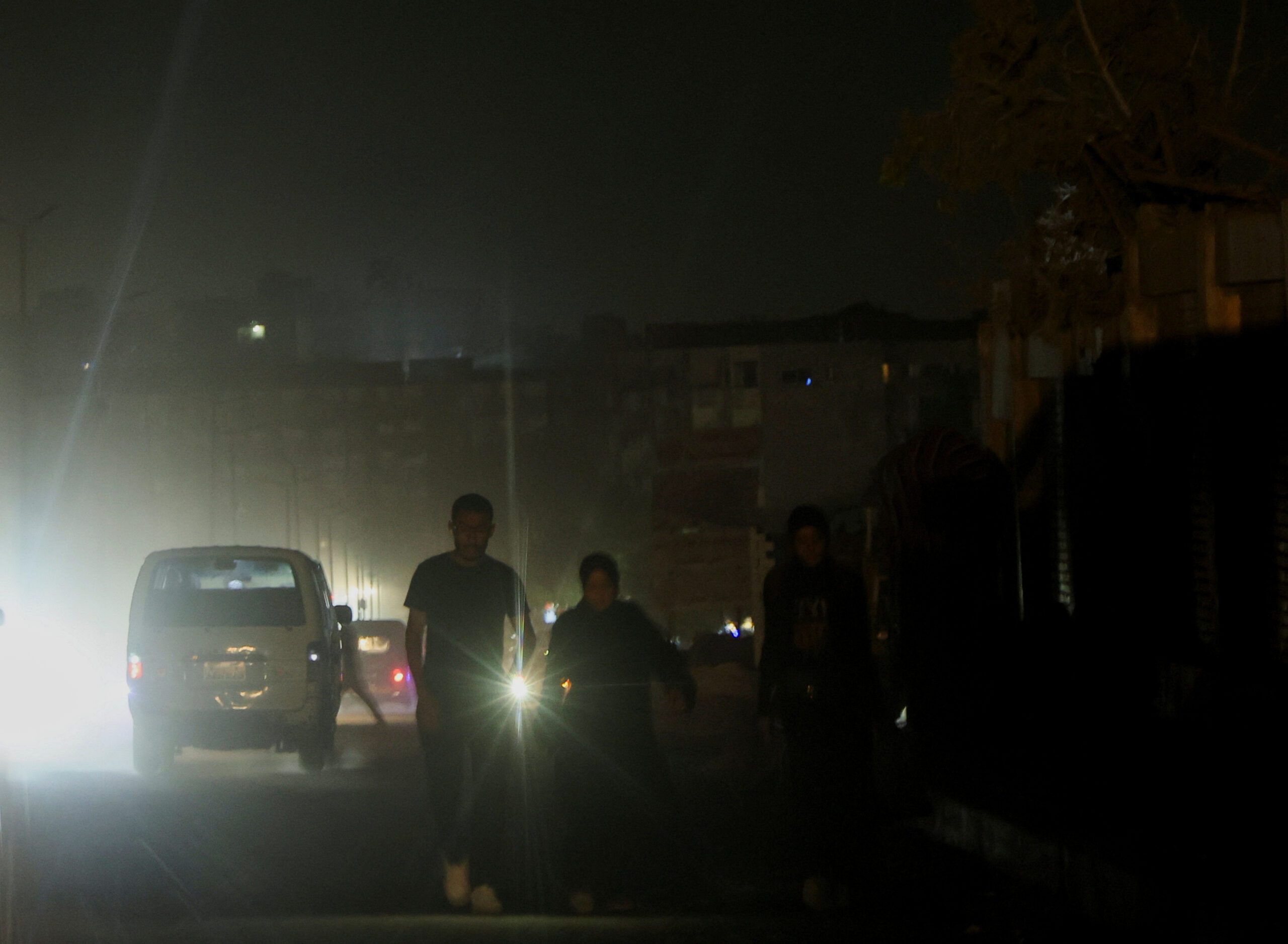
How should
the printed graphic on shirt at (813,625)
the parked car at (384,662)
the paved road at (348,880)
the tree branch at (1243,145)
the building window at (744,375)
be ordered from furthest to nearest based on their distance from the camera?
the building window at (744,375)
the parked car at (384,662)
the tree branch at (1243,145)
the printed graphic on shirt at (813,625)
the paved road at (348,880)

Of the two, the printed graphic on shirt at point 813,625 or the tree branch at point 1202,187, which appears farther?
the tree branch at point 1202,187

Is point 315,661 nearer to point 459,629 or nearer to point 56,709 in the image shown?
point 459,629

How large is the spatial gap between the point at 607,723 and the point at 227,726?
8426mm

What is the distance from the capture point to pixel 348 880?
8.48 metres

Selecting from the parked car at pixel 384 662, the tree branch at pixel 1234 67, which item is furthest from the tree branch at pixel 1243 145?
the parked car at pixel 384 662

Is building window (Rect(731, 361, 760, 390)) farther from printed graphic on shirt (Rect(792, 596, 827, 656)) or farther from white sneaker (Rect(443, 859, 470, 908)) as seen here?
white sneaker (Rect(443, 859, 470, 908))

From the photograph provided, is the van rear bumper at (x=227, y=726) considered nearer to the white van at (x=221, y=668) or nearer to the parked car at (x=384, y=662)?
the white van at (x=221, y=668)

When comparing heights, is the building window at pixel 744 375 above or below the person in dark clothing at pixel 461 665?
above

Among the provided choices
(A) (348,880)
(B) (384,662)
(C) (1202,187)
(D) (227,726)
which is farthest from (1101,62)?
(B) (384,662)

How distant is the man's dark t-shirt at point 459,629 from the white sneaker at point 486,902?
874mm

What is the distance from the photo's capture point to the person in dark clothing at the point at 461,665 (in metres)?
8.02

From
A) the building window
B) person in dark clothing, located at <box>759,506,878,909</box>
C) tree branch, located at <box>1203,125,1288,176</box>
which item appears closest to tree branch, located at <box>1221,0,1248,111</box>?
tree branch, located at <box>1203,125,1288,176</box>

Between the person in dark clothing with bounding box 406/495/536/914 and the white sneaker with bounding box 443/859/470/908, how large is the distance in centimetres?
14

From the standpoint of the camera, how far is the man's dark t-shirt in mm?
8023
